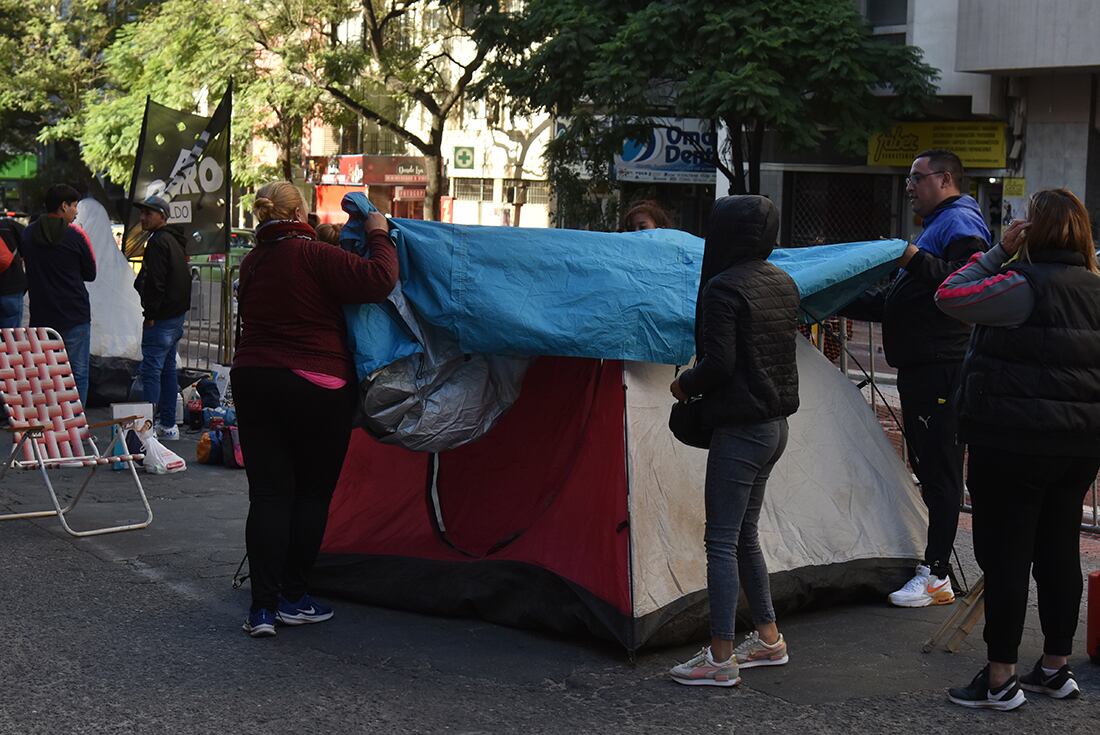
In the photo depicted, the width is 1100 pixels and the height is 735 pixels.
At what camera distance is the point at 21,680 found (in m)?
5.21

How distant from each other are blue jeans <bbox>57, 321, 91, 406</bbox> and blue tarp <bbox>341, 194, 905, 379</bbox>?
555 centimetres

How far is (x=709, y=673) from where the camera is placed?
525 cm

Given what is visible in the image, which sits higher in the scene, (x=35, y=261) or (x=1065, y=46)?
(x=1065, y=46)

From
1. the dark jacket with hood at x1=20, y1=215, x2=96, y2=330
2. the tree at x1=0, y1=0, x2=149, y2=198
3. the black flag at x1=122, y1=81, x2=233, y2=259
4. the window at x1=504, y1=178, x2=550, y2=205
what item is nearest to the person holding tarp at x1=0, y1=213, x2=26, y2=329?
the dark jacket with hood at x1=20, y1=215, x2=96, y2=330

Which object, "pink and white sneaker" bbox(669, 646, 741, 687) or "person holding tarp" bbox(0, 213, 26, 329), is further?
"person holding tarp" bbox(0, 213, 26, 329)

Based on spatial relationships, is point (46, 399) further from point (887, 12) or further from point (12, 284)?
point (887, 12)

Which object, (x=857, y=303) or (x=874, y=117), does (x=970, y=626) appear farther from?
(x=874, y=117)

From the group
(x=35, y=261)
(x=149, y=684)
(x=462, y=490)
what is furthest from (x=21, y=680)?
(x=35, y=261)

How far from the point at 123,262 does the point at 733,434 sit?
8.68m

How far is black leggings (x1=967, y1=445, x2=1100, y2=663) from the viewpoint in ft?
16.5

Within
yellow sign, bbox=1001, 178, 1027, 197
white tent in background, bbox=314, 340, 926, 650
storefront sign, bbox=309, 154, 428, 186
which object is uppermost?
storefront sign, bbox=309, 154, 428, 186

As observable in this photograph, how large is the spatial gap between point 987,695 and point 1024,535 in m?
0.56

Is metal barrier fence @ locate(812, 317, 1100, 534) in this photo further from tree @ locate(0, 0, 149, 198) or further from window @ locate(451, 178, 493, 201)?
tree @ locate(0, 0, 149, 198)

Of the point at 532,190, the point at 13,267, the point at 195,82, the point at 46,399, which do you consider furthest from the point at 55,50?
the point at 46,399
